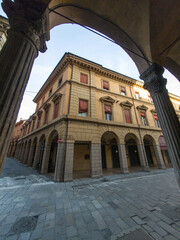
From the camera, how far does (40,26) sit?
2422 mm

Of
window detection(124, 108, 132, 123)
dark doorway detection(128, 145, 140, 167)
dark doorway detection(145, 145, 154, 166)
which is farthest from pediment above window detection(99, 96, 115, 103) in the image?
dark doorway detection(145, 145, 154, 166)

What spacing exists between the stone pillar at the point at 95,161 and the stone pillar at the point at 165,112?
571 cm

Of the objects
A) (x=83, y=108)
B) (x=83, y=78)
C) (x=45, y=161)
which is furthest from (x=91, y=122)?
(x=45, y=161)

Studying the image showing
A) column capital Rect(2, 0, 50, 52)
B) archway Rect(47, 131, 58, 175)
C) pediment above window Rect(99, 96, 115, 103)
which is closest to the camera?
column capital Rect(2, 0, 50, 52)

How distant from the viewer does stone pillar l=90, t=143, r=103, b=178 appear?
7734mm

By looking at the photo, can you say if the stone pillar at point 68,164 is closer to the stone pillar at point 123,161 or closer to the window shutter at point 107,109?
the stone pillar at point 123,161

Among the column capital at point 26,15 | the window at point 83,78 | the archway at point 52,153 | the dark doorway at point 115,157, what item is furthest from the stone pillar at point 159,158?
the column capital at point 26,15

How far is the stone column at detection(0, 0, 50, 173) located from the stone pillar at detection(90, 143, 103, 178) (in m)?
7.18

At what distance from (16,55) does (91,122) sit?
24.1ft

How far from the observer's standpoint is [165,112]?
3.56m

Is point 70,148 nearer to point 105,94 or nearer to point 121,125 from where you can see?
point 121,125

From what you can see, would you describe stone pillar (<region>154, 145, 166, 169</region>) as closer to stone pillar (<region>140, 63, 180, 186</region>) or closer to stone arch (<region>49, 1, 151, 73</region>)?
stone pillar (<region>140, 63, 180, 186</region>)

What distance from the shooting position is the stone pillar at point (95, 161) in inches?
305

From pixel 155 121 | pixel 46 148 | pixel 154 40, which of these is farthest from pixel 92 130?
pixel 155 121
